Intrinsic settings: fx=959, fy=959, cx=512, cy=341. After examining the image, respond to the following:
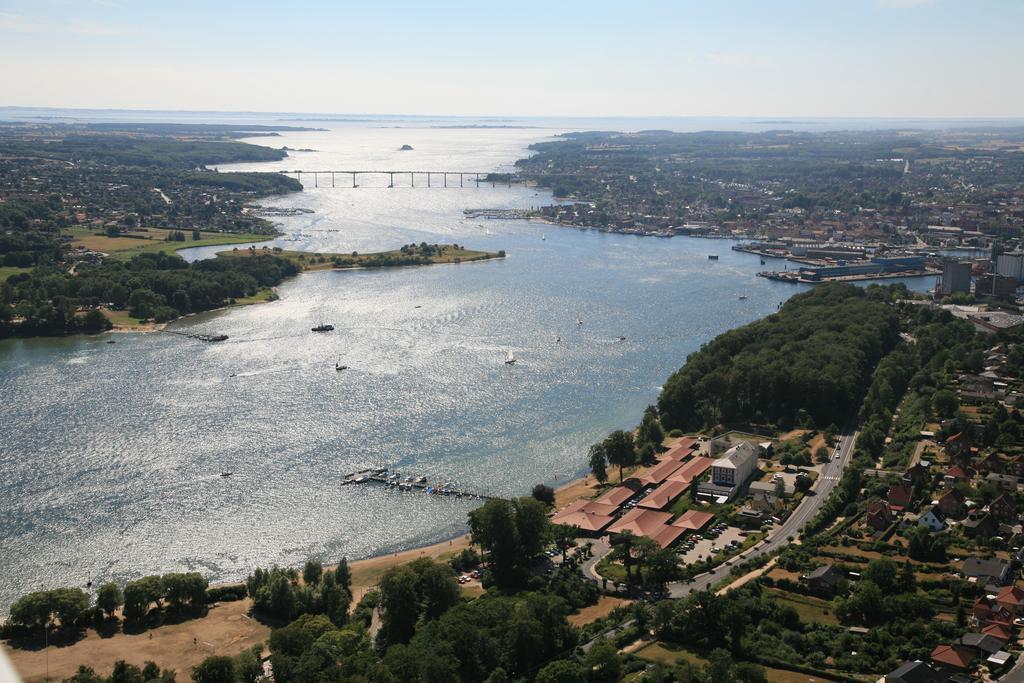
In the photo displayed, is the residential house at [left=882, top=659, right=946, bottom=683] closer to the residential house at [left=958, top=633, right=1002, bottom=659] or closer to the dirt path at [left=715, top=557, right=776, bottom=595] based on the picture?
the residential house at [left=958, top=633, right=1002, bottom=659]

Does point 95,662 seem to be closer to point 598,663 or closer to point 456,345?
point 598,663

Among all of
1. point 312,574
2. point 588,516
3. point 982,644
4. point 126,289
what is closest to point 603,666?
point 982,644

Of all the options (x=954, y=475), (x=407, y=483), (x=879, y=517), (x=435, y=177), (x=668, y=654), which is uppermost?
(x=435, y=177)

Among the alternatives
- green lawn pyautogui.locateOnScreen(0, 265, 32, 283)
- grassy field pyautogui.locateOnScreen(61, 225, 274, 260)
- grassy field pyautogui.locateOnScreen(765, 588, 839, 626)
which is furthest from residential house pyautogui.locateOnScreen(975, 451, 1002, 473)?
grassy field pyautogui.locateOnScreen(61, 225, 274, 260)

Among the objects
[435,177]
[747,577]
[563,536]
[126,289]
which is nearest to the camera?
A: [747,577]

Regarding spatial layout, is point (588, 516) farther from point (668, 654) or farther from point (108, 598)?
point (108, 598)

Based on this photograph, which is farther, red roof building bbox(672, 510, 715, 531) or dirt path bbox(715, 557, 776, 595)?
red roof building bbox(672, 510, 715, 531)
